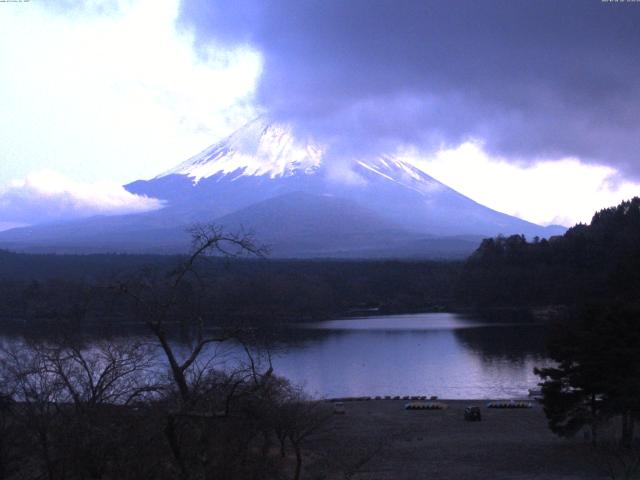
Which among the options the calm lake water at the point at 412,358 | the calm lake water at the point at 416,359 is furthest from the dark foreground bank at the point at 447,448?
the calm lake water at the point at 412,358

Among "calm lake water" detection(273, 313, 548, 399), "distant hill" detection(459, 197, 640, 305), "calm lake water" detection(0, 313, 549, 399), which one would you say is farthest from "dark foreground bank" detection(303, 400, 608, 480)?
"distant hill" detection(459, 197, 640, 305)

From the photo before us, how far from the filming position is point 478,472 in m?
10.4

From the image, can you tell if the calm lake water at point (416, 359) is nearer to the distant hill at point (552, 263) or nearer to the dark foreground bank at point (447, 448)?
the dark foreground bank at point (447, 448)

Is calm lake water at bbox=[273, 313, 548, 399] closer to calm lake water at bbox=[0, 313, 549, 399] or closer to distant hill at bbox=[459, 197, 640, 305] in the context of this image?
calm lake water at bbox=[0, 313, 549, 399]

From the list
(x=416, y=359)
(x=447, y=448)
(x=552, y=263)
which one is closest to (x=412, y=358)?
(x=416, y=359)

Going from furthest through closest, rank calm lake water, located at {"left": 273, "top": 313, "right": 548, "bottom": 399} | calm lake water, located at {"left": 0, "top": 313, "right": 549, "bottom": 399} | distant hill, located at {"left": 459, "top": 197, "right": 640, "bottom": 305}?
distant hill, located at {"left": 459, "top": 197, "right": 640, "bottom": 305} → calm lake water, located at {"left": 273, "top": 313, "right": 548, "bottom": 399} → calm lake water, located at {"left": 0, "top": 313, "right": 549, "bottom": 399}

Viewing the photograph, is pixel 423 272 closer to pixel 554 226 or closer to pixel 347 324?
pixel 347 324

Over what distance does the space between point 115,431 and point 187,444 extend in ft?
2.39

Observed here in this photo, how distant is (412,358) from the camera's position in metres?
25.2

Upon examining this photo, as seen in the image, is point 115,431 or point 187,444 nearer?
point 187,444

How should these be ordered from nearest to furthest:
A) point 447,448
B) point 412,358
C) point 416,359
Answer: point 447,448, point 416,359, point 412,358

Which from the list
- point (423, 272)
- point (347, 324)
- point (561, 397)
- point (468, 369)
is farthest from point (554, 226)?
point (561, 397)

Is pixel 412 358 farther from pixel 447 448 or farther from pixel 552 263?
pixel 552 263

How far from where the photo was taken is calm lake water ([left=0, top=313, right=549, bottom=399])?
64.9 feet
